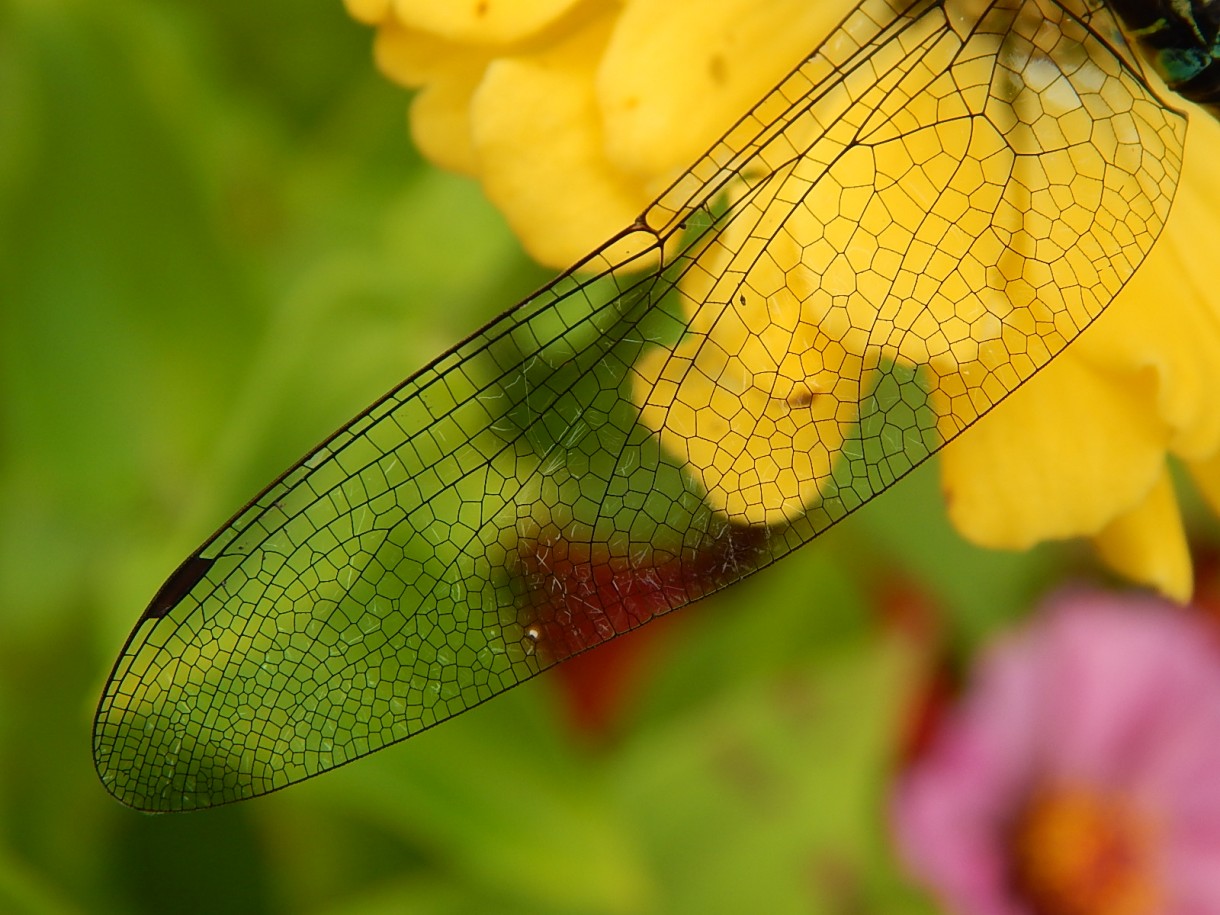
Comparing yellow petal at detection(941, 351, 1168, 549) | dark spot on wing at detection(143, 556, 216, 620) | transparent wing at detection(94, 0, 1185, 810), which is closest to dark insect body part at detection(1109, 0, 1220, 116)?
transparent wing at detection(94, 0, 1185, 810)

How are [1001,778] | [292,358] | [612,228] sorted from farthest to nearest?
1. [1001,778]
2. [292,358]
3. [612,228]

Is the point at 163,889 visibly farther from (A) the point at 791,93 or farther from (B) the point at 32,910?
(A) the point at 791,93

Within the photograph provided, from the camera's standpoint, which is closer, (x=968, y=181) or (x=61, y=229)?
(x=968, y=181)

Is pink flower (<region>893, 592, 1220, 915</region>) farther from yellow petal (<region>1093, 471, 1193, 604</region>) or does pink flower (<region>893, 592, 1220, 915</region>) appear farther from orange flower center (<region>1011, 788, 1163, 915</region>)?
yellow petal (<region>1093, 471, 1193, 604</region>)

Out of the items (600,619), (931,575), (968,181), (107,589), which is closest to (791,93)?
(968,181)

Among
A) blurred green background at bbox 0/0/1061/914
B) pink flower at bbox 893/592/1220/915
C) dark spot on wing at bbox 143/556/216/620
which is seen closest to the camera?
dark spot on wing at bbox 143/556/216/620

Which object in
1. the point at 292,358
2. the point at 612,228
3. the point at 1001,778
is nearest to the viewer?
the point at 612,228

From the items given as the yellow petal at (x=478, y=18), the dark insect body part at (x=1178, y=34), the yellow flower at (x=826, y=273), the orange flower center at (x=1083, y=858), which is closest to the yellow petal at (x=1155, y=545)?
the yellow flower at (x=826, y=273)
